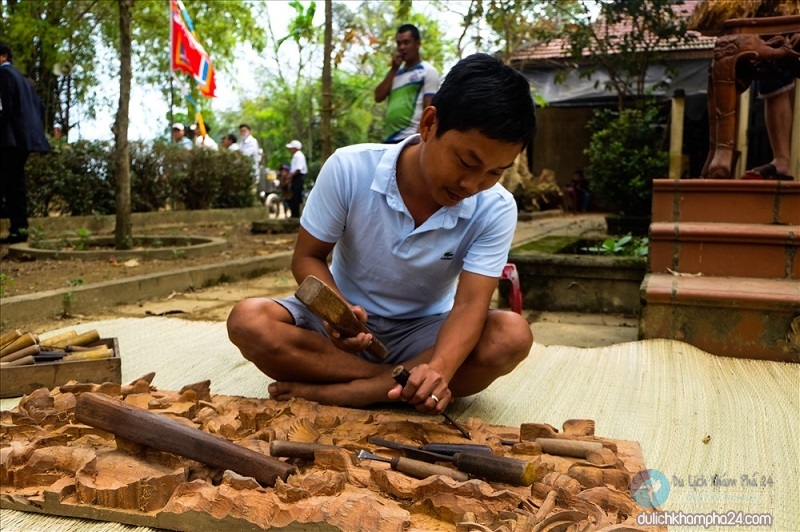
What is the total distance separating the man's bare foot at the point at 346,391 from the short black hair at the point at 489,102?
833mm

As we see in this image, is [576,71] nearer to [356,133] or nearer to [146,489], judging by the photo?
[146,489]

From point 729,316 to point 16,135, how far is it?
593cm

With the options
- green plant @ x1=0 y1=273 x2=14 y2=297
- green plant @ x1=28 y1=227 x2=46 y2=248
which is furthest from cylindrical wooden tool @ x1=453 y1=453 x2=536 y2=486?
green plant @ x1=28 y1=227 x2=46 y2=248

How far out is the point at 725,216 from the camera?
→ 3598 mm

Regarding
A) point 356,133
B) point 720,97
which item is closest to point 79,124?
point 356,133

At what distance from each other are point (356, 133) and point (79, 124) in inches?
448

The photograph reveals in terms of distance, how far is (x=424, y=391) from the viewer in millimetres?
1924

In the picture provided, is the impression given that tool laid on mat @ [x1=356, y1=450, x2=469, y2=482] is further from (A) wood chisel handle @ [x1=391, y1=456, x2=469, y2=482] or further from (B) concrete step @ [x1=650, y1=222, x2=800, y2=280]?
(B) concrete step @ [x1=650, y1=222, x2=800, y2=280]

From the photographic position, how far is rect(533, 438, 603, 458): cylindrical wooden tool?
187cm

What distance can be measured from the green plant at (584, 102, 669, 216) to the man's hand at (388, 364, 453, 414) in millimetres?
5765

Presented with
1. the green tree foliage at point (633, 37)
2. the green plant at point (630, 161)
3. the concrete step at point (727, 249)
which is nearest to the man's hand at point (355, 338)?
the concrete step at point (727, 249)

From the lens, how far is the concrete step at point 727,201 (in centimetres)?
348

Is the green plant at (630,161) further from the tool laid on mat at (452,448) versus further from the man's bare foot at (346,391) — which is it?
the tool laid on mat at (452,448)

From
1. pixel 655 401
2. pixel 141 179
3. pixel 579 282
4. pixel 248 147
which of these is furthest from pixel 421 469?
pixel 248 147
